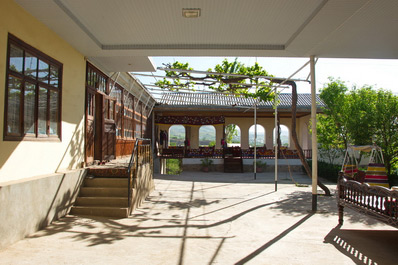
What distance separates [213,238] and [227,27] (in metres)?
4.05

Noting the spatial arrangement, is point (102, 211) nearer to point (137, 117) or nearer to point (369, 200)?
point (369, 200)

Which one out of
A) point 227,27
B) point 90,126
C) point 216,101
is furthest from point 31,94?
point 216,101

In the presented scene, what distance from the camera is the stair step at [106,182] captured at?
23.1 ft

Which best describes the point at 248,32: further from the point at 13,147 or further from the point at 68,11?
the point at 13,147

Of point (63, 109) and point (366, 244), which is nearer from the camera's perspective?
point (366, 244)

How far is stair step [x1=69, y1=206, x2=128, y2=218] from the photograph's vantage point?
249 inches

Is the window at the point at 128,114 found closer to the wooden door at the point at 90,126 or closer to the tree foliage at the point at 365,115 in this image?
the wooden door at the point at 90,126

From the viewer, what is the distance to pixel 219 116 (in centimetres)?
1952

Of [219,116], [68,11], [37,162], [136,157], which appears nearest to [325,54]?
[136,157]

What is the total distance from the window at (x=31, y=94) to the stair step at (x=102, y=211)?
1.65 meters

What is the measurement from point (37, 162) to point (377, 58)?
8306mm

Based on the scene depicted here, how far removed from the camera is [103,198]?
6.64m

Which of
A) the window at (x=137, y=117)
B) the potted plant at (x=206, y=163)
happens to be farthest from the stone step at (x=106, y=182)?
the potted plant at (x=206, y=163)

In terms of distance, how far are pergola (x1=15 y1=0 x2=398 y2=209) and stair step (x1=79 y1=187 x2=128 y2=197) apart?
10.9ft
